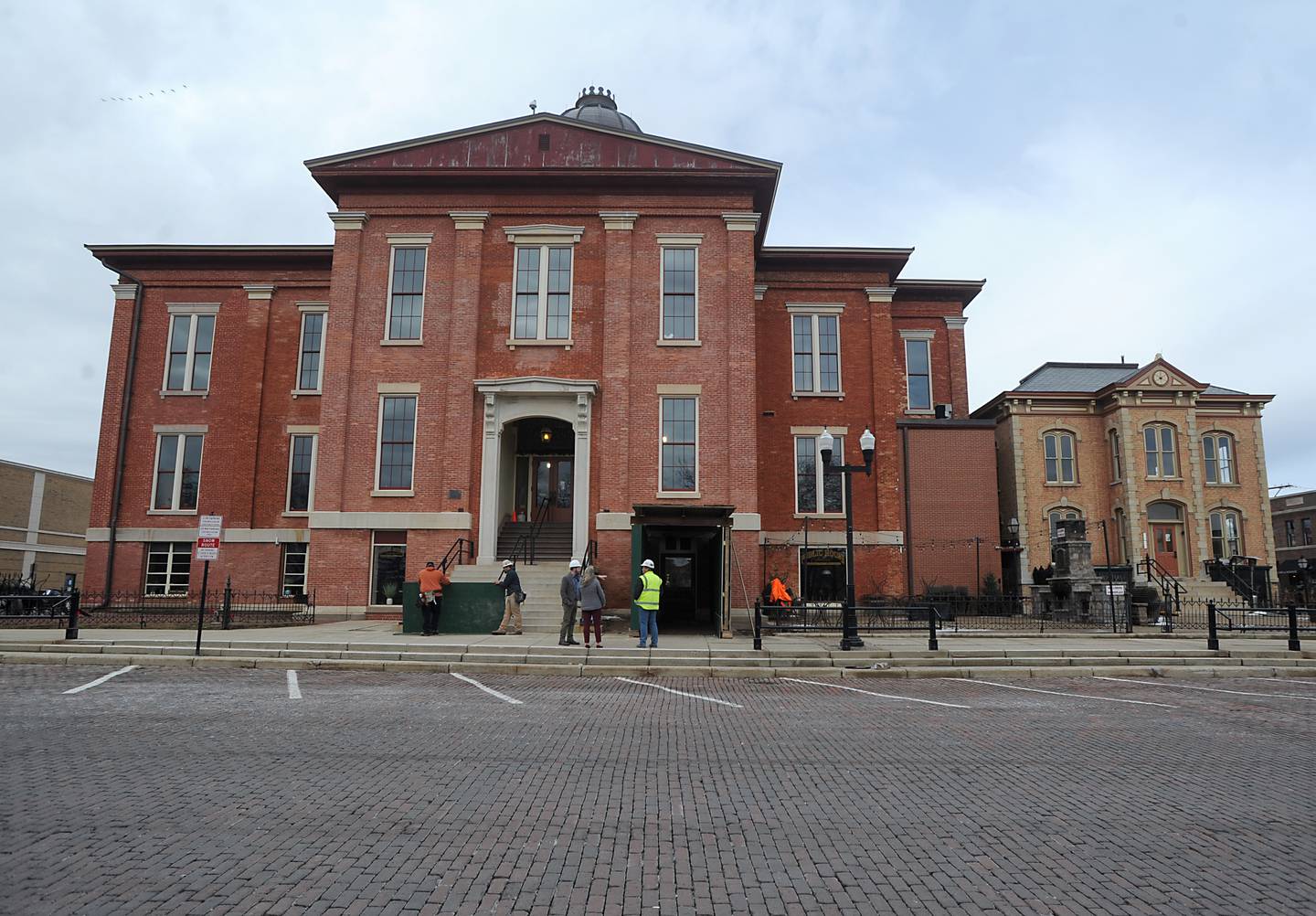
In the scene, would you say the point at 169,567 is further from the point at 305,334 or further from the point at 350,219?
the point at 350,219

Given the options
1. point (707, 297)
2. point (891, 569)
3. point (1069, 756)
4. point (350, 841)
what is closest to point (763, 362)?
point (707, 297)

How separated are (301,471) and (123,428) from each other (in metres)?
6.37

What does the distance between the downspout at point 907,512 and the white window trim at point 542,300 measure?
39.1ft

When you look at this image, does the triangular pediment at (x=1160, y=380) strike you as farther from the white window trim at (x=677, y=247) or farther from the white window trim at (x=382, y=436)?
the white window trim at (x=382, y=436)

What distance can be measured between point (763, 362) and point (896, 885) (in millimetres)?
24555

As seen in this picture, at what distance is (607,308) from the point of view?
80.5 ft

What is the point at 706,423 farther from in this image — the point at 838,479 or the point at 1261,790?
the point at 1261,790

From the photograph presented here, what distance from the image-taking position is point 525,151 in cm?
2520

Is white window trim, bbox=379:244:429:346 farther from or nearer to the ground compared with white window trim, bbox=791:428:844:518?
farther from the ground

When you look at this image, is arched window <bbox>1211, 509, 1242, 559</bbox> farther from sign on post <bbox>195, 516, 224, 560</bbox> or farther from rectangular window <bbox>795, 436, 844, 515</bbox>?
sign on post <bbox>195, 516, 224, 560</bbox>

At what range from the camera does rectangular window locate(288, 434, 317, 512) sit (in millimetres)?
28000

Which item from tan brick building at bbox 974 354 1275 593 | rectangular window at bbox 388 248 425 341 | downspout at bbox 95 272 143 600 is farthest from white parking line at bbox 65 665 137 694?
tan brick building at bbox 974 354 1275 593

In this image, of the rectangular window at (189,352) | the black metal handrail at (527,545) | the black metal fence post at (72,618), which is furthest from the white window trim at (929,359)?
the black metal fence post at (72,618)

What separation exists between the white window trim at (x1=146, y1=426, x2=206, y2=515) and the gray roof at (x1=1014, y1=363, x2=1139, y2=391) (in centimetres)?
3094
